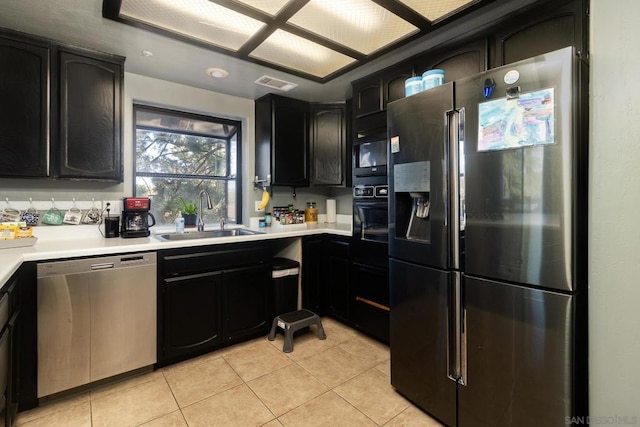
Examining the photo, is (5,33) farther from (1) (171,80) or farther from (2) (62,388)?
(2) (62,388)

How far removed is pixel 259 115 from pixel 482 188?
8.38 feet

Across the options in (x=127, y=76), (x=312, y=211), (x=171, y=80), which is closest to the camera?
(x=127, y=76)

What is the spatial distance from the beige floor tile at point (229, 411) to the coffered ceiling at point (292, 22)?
228 cm

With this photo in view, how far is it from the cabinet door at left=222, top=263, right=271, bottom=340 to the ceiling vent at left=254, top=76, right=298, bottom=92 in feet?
5.42

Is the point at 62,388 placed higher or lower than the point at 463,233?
lower

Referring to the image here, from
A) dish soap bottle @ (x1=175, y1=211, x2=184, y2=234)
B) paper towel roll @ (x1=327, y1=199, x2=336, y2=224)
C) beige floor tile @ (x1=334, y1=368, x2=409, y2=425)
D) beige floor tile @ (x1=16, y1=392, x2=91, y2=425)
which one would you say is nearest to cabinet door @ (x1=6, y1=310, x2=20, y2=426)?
beige floor tile @ (x1=16, y1=392, x2=91, y2=425)

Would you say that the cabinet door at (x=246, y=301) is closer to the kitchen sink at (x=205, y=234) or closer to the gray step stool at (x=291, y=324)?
the gray step stool at (x=291, y=324)

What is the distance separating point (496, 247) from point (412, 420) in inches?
42.0

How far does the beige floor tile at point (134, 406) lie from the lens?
1.71 m

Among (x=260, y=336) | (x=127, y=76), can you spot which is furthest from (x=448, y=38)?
(x=260, y=336)

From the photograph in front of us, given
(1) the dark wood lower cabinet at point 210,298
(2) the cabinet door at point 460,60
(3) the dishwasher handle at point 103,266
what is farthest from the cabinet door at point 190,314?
(2) the cabinet door at point 460,60

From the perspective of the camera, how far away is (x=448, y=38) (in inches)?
84.2

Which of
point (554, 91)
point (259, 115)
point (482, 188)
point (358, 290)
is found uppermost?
point (259, 115)

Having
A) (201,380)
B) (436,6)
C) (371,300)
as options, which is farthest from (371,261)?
(436,6)
